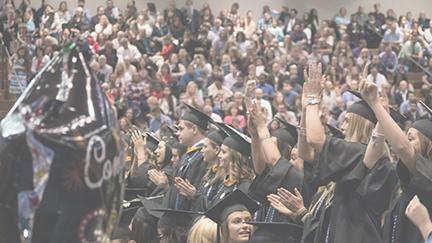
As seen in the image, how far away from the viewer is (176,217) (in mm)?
7484

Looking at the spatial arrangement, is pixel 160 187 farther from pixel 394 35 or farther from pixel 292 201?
pixel 394 35

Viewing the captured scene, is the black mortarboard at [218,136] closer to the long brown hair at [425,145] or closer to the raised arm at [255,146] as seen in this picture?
the raised arm at [255,146]

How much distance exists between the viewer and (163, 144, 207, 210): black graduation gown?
26.8ft

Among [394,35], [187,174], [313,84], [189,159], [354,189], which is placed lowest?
[187,174]

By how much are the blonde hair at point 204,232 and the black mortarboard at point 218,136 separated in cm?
135

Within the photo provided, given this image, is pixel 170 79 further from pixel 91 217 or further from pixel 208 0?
pixel 91 217

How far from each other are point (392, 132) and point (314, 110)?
887 millimetres

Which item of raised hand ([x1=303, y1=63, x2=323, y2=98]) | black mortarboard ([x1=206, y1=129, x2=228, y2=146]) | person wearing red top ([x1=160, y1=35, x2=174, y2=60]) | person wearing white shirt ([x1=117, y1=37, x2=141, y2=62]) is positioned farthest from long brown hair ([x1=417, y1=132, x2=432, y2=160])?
person wearing red top ([x1=160, y1=35, x2=174, y2=60])

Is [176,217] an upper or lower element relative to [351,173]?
lower

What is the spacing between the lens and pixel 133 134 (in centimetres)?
967

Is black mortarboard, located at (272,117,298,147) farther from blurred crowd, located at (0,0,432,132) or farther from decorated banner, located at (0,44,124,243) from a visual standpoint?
blurred crowd, located at (0,0,432,132)

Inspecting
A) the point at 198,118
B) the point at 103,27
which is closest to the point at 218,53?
the point at 103,27

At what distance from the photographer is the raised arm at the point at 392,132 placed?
208 inches

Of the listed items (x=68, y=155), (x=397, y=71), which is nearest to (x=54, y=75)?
(x=68, y=155)
